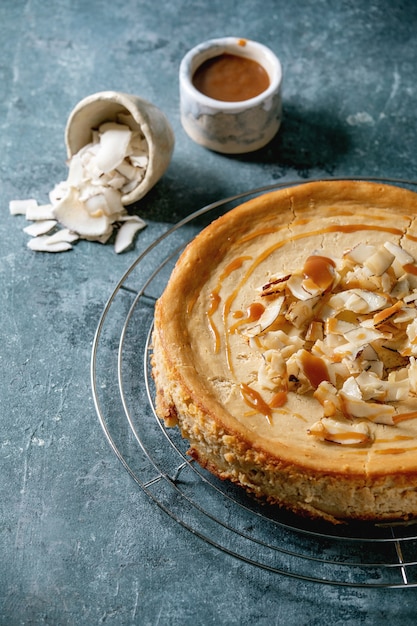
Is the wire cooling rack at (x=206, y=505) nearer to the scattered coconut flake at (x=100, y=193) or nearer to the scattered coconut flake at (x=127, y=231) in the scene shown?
the scattered coconut flake at (x=127, y=231)

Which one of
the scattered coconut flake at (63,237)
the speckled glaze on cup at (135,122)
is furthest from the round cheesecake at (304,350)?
the scattered coconut flake at (63,237)

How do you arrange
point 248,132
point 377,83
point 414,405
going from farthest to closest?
1. point 377,83
2. point 248,132
3. point 414,405

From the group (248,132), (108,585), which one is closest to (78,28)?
(248,132)

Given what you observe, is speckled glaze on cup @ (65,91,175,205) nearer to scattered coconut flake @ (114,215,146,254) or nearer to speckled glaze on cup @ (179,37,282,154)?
scattered coconut flake @ (114,215,146,254)

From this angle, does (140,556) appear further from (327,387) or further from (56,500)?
(327,387)

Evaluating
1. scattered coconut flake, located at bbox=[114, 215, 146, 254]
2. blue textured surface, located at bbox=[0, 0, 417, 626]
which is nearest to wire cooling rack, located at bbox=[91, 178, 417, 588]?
blue textured surface, located at bbox=[0, 0, 417, 626]
